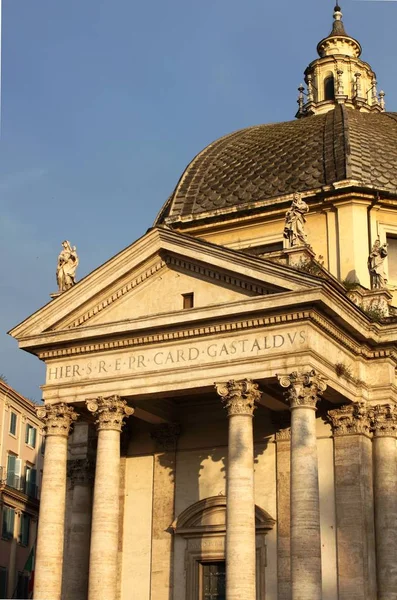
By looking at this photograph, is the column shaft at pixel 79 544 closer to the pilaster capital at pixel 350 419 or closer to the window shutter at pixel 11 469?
the pilaster capital at pixel 350 419

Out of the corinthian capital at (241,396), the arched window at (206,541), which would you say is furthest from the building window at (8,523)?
the corinthian capital at (241,396)

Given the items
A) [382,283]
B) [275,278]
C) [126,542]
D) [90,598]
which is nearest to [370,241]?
[382,283]

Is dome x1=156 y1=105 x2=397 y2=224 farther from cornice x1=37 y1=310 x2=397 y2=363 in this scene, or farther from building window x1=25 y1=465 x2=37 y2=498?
building window x1=25 y1=465 x2=37 y2=498

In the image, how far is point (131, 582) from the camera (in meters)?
29.2

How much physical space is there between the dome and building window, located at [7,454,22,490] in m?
21.0

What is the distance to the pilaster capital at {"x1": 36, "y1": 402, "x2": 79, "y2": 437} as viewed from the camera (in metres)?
28.2

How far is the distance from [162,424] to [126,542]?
11.4 feet

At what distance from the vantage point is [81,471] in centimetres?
3069

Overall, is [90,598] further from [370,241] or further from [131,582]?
[370,241]

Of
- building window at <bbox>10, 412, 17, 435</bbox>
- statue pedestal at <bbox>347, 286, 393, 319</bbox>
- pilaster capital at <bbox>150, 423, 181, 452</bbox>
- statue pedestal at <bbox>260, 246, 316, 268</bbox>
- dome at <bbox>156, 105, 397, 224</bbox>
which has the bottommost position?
pilaster capital at <bbox>150, 423, 181, 452</bbox>

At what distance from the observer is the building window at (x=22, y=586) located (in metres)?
51.1

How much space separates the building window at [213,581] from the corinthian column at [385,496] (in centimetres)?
428

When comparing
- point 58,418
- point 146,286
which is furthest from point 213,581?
point 146,286

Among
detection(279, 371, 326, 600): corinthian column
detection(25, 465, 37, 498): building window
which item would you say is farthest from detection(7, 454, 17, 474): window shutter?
detection(279, 371, 326, 600): corinthian column
